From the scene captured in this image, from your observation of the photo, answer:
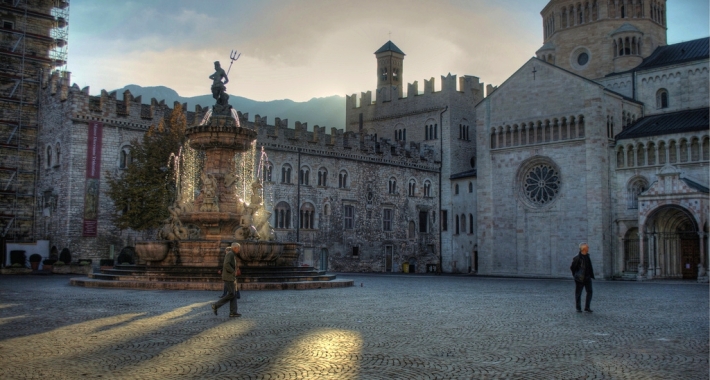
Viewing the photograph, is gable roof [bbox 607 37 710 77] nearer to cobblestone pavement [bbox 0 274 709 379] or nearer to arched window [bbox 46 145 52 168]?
cobblestone pavement [bbox 0 274 709 379]

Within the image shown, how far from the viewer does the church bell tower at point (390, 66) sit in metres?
76.3

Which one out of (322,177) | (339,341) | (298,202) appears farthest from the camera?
(322,177)

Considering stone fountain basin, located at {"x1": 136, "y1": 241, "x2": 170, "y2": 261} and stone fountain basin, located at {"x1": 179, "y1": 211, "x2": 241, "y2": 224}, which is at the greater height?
stone fountain basin, located at {"x1": 179, "y1": 211, "x2": 241, "y2": 224}

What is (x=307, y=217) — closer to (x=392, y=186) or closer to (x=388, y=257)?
(x=388, y=257)

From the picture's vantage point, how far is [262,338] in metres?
11.4

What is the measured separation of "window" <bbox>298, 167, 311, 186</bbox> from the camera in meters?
54.6

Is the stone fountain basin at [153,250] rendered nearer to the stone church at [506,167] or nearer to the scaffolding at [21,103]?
the stone church at [506,167]

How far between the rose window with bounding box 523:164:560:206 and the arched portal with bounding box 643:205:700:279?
26.3 feet

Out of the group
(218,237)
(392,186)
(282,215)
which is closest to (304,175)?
(282,215)

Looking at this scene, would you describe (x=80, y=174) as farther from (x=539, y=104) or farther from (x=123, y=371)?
(x=123, y=371)

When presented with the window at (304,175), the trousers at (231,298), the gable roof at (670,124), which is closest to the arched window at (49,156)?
the window at (304,175)

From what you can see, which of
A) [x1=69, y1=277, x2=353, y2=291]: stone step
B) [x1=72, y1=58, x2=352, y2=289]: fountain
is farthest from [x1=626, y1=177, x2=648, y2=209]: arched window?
[x1=69, y1=277, x2=353, y2=291]: stone step

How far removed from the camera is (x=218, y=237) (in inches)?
1035

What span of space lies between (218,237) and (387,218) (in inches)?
1404
